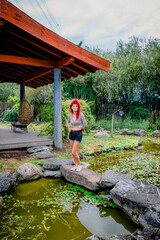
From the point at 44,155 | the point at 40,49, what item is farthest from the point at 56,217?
the point at 40,49

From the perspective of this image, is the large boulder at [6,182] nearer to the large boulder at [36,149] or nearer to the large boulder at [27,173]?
the large boulder at [27,173]

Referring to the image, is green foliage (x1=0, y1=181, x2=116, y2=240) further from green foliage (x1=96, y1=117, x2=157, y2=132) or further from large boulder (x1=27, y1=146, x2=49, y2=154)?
green foliage (x1=96, y1=117, x2=157, y2=132)

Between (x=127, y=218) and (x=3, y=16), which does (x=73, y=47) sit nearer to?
(x=3, y=16)

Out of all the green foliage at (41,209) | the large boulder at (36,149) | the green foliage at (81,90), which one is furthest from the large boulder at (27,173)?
the green foliage at (81,90)

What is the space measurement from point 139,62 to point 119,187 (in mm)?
13717

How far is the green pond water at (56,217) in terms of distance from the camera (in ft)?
7.56

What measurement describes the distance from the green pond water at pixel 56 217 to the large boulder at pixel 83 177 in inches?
10.6

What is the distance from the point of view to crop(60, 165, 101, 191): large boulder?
3504mm

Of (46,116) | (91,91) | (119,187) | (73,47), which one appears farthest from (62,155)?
(91,91)

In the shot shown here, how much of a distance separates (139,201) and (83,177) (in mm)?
1369

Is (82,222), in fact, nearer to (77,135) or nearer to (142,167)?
(77,135)

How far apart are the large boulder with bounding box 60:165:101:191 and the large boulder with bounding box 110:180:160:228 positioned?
55cm

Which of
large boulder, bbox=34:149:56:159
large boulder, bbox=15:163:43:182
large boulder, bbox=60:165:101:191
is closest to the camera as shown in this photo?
large boulder, bbox=60:165:101:191

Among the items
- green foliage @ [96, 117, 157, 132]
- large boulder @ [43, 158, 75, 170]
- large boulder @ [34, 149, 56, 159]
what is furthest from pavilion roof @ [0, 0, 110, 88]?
green foliage @ [96, 117, 157, 132]
